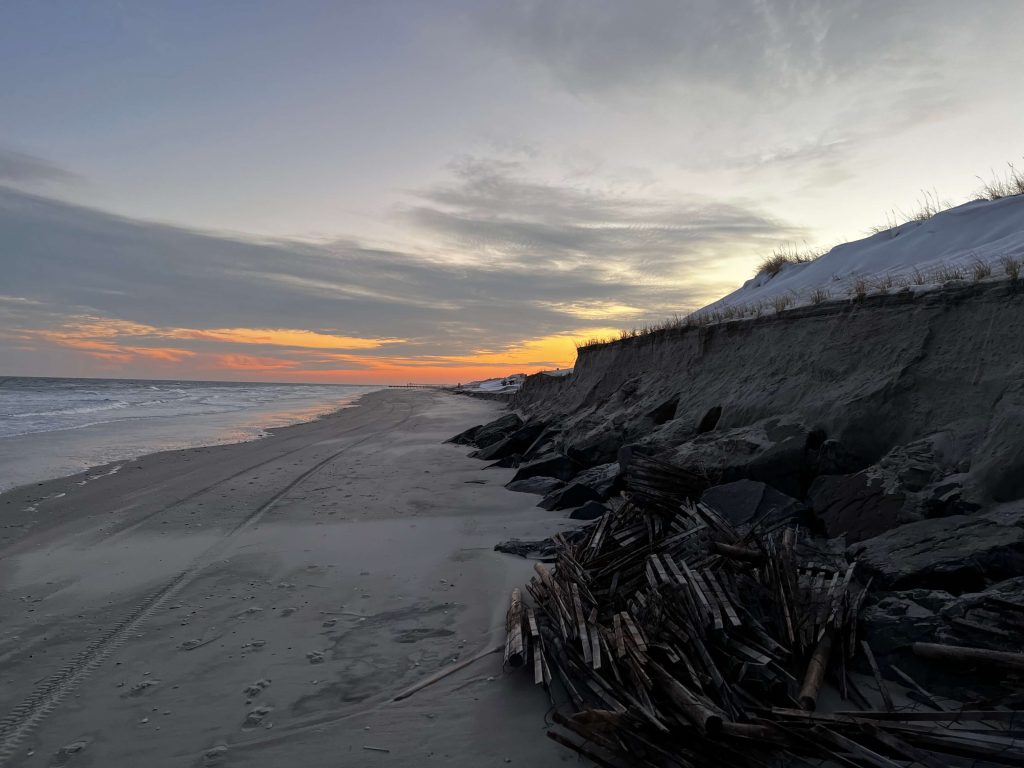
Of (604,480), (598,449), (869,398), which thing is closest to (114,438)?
(598,449)

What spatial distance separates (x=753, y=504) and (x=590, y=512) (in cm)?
282

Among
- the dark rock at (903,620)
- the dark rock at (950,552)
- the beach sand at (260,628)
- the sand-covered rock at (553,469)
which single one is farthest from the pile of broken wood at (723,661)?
the sand-covered rock at (553,469)

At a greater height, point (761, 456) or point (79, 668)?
point (761, 456)

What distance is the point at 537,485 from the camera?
37.3 ft

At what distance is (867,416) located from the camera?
746 centimetres

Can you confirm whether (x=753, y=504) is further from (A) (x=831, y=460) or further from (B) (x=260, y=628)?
(B) (x=260, y=628)

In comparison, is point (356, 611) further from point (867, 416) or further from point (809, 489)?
point (867, 416)

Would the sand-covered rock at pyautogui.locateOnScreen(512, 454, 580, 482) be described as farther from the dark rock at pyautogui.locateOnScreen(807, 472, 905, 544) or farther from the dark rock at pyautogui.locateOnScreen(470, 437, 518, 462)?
the dark rock at pyautogui.locateOnScreen(807, 472, 905, 544)

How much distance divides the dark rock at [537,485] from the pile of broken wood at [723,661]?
5061 millimetres

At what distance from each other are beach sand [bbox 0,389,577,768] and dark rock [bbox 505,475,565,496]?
45 cm

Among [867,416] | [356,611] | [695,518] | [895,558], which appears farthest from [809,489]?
[356,611]

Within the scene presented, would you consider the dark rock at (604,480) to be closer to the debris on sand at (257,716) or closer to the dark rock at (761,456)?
the dark rock at (761,456)

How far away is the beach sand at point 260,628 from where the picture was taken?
3.75 metres

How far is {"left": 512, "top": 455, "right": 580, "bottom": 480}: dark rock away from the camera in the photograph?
1209cm
